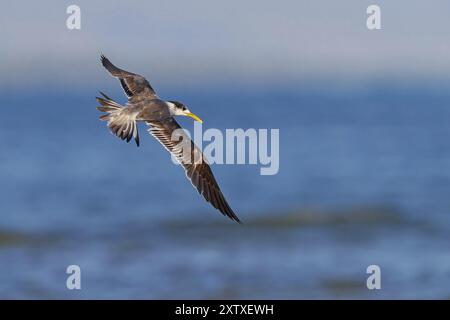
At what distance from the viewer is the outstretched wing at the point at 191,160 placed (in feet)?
36.4

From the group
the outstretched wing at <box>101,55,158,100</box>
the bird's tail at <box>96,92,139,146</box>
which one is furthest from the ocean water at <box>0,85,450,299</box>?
the bird's tail at <box>96,92,139,146</box>

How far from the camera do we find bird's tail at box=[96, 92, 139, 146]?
388 inches

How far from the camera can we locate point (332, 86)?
120500 millimetres

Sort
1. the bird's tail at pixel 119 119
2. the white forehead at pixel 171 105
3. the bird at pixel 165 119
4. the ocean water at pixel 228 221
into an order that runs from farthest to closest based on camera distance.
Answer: the ocean water at pixel 228 221 < the white forehead at pixel 171 105 < the bird at pixel 165 119 < the bird's tail at pixel 119 119

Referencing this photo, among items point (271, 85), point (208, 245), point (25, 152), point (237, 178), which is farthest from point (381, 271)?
point (271, 85)

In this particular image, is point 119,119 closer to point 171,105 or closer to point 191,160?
point 171,105

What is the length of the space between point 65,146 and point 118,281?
1009 inches

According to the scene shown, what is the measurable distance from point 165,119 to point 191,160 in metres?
0.57

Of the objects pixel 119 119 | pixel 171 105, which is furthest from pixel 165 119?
pixel 119 119

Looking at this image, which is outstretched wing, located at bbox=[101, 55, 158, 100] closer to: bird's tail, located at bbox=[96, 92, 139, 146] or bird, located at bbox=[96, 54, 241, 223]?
bird, located at bbox=[96, 54, 241, 223]

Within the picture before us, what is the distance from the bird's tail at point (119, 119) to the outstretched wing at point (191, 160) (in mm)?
683

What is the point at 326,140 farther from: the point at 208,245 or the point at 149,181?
the point at 208,245

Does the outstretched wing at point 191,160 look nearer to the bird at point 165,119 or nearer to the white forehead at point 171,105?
the bird at point 165,119

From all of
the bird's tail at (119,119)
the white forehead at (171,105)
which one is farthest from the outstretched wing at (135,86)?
the bird's tail at (119,119)
